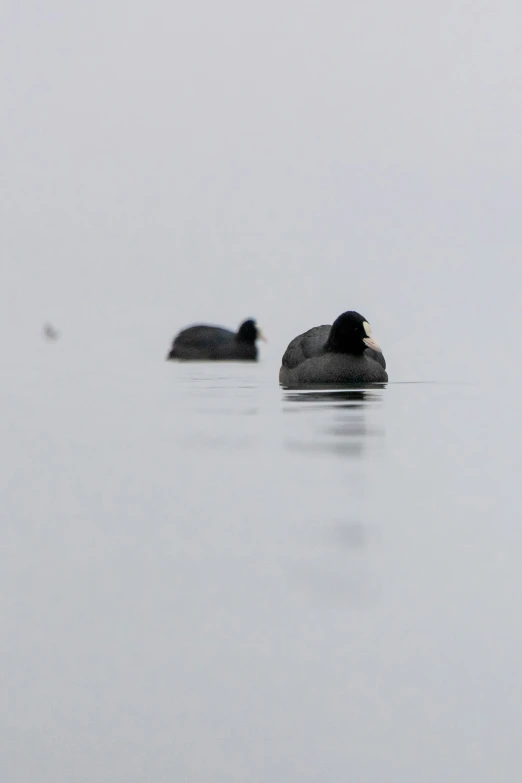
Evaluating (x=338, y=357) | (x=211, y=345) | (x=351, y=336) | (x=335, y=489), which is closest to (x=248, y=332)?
(x=211, y=345)

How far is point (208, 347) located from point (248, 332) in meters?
0.96

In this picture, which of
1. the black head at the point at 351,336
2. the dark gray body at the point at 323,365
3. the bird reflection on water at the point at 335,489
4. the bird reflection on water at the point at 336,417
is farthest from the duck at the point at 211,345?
the bird reflection on water at the point at 335,489

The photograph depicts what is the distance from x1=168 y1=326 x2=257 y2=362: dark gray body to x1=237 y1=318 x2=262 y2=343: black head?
177 millimetres

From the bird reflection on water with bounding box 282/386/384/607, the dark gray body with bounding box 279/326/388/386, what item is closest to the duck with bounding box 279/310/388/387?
the dark gray body with bounding box 279/326/388/386

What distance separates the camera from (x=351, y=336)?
1069 cm

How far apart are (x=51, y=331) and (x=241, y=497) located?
19178 mm

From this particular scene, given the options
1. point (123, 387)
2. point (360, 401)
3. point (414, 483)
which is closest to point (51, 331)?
point (123, 387)

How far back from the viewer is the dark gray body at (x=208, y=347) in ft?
55.5

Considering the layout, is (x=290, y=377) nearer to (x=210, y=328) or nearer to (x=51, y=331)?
(x=210, y=328)

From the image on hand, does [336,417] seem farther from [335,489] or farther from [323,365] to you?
[335,489]

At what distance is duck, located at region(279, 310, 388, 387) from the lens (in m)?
10.4

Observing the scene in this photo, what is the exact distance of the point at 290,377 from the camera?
421 inches

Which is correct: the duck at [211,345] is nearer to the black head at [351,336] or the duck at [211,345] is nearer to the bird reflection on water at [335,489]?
the black head at [351,336]

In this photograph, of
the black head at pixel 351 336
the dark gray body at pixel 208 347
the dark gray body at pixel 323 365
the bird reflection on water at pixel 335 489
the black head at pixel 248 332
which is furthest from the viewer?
the black head at pixel 248 332
